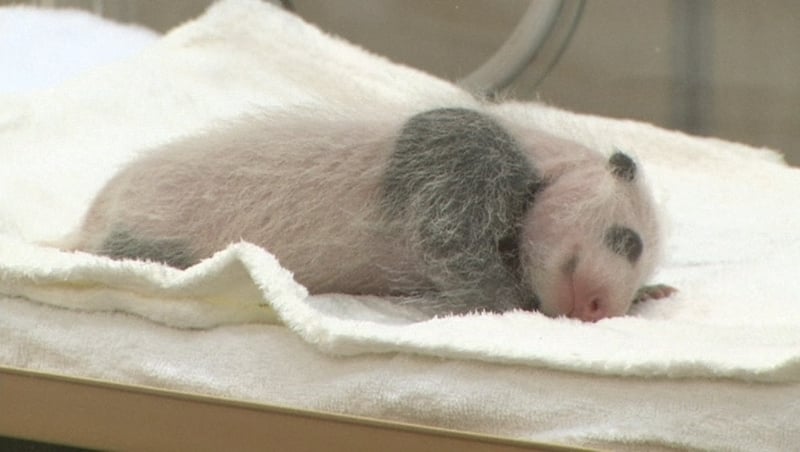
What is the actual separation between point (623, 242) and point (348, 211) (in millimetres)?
210

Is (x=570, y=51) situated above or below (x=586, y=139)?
above

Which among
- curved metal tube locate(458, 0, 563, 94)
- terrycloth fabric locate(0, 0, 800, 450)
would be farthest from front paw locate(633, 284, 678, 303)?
curved metal tube locate(458, 0, 563, 94)

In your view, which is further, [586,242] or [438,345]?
[586,242]

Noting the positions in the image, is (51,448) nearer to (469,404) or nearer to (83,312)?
(83,312)

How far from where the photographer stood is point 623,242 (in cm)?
94

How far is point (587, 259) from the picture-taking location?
93 cm

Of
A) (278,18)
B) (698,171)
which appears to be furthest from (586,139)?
(278,18)

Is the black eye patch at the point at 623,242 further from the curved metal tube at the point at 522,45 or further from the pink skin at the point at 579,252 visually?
the curved metal tube at the point at 522,45

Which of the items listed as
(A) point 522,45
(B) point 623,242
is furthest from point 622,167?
(A) point 522,45

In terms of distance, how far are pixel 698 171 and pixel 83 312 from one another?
956mm

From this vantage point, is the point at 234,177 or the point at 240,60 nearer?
the point at 234,177

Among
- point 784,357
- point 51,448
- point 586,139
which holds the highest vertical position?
point 586,139

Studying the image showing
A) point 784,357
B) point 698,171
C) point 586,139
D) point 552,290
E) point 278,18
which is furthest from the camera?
point 278,18

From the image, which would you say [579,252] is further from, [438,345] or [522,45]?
[522,45]
